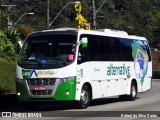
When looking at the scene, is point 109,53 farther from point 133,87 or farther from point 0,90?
point 0,90

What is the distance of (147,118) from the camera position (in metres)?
14.5

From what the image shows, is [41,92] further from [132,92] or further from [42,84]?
[132,92]

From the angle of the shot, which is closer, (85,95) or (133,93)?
(85,95)

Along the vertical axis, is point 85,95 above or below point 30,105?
above

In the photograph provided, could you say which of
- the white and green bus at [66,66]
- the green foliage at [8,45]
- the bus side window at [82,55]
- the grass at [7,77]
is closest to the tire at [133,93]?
the white and green bus at [66,66]

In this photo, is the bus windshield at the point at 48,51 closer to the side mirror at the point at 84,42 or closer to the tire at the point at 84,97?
the side mirror at the point at 84,42

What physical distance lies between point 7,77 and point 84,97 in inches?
299

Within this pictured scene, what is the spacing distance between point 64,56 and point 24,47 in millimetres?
1701

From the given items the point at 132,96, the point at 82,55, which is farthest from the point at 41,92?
the point at 132,96

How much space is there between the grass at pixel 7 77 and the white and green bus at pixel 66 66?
5.44 meters

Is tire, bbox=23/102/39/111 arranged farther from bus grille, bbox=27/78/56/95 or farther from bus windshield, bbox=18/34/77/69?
bus windshield, bbox=18/34/77/69

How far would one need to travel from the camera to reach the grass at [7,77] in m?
24.4

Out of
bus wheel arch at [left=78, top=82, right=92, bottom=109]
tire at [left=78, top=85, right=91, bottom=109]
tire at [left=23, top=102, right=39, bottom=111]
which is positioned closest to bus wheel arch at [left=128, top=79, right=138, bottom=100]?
bus wheel arch at [left=78, top=82, right=92, bottom=109]

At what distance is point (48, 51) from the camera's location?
60.7 ft
